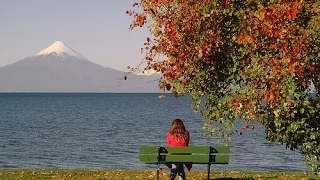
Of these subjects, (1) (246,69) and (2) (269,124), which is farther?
(2) (269,124)

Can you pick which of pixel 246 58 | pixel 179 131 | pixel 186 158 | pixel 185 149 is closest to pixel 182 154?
pixel 186 158

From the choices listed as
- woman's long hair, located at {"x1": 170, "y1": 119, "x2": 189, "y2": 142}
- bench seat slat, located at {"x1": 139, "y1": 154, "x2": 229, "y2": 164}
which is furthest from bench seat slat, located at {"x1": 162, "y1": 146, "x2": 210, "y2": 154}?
woman's long hair, located at {"x1": 170, "y1": 119, "x2": 189, "y2": 142}

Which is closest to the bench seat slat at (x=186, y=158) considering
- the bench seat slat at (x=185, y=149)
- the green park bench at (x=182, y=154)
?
the green park bench at (x=182, y=154)

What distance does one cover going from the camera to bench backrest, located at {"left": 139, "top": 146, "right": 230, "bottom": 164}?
17.2 m

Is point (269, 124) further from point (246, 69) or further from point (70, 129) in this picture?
point (70, 129)

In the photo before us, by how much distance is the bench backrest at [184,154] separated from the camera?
1720 centimetres

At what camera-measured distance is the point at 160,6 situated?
1588cm

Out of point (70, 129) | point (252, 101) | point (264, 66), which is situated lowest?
point (70, 129)

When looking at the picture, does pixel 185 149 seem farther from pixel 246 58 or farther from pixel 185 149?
pixel 246 58

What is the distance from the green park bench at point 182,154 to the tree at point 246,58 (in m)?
0.89

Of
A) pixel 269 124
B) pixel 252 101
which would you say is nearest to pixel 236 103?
pixel 252 101

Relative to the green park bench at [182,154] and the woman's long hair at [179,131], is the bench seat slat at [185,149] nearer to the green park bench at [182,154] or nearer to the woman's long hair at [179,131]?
the green park bench at [182,154]

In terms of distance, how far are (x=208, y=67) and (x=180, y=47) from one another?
136cm

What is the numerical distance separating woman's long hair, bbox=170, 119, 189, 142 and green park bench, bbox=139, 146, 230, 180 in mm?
348
